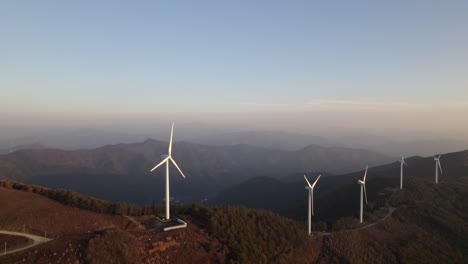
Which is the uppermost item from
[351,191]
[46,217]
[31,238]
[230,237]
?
[46,217]

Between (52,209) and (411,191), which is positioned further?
(411,191)

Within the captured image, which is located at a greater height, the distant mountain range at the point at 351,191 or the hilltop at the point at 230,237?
the hilltop at the point at 230,237

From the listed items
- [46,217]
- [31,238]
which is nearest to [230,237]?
[31,238]

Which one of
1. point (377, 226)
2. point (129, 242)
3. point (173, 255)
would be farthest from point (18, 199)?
point (377, 226)

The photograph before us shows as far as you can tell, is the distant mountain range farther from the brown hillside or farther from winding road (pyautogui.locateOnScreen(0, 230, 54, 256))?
winding road (pyautogui.locateOnScreen(0, 230, 54, 256))

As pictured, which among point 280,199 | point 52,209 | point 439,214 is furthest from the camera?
point 280,199

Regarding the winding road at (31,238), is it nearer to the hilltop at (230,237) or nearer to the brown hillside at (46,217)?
the brown hillside at (46,217)

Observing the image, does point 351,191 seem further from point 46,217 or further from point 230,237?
point 46,217

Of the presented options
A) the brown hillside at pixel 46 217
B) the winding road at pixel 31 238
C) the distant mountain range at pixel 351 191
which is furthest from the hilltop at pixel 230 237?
the distant mountain range at pixel 351 191

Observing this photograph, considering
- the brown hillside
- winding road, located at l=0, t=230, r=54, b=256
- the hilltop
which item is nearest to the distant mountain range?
the hilltop

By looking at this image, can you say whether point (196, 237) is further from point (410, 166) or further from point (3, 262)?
point (410, 166)

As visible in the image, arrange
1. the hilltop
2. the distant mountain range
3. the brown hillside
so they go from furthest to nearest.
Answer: the distant mountain range, the brown hillside, the hilltop
